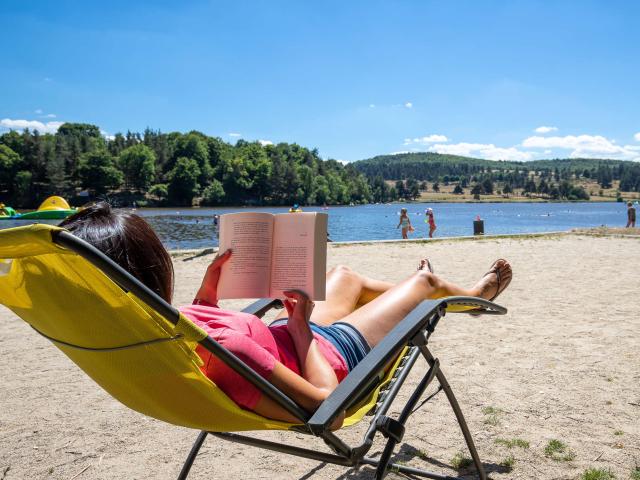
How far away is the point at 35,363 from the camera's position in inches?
179

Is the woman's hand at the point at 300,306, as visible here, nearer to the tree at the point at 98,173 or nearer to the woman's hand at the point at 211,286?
the woman's hand at the point at 211,286

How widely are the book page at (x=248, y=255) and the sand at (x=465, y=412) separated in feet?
3.88

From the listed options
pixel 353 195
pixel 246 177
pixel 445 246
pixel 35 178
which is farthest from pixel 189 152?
pixel 445 246

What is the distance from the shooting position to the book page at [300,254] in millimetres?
1938

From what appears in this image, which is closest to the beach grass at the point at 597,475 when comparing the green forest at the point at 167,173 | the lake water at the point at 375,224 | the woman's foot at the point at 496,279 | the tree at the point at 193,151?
the woman's foot at the point at 496,279

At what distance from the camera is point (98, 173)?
88062 mm

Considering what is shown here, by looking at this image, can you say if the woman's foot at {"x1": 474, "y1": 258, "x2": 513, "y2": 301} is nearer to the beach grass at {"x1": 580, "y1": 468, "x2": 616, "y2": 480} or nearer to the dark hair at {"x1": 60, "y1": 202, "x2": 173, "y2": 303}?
the beach grass at {"x1": 580, "y1": 468, "x2": 616, "y2": 480}

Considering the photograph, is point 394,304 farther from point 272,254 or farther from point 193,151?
point 193,151

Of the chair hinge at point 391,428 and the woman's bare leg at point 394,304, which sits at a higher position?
the woman's bare leg at point 394,304

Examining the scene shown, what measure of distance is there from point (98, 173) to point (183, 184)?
1379 centimetres

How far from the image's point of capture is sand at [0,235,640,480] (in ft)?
8.94

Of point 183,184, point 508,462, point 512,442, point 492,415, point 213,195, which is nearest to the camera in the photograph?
point 508,462

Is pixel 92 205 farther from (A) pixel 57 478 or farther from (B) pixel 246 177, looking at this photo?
(B) pixel 246 177

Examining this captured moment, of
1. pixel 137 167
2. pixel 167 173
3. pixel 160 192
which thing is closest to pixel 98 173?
pixel 137 167
